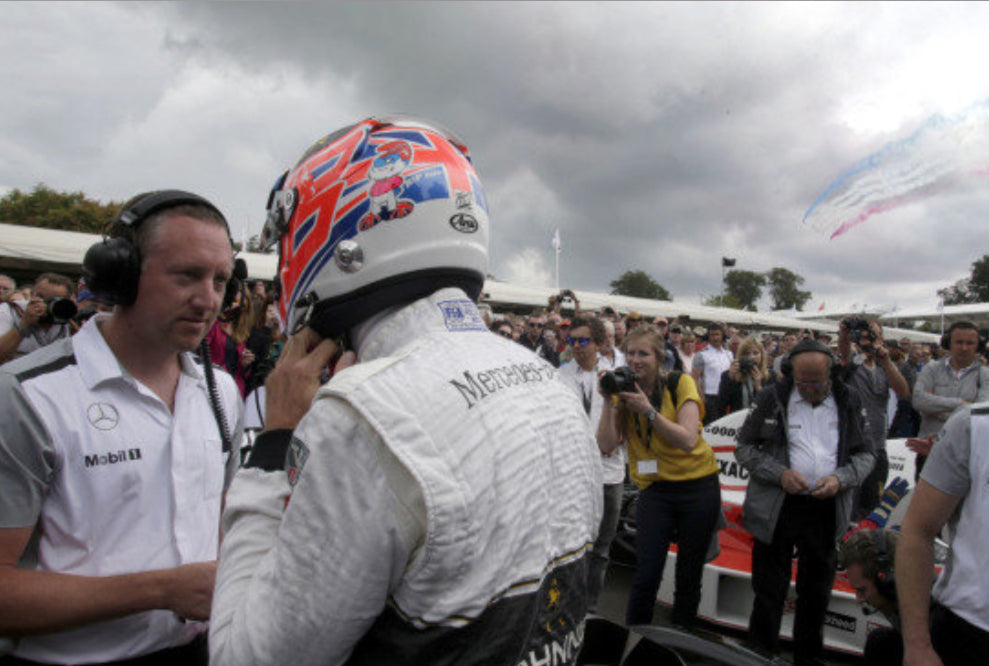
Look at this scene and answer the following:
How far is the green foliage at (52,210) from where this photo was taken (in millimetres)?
30547

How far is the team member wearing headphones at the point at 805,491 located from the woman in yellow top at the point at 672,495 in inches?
11.0

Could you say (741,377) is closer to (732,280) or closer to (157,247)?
(157,247)

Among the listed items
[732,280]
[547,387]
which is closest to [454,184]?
[547,387]

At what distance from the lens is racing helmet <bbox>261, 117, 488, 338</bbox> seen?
117 cm

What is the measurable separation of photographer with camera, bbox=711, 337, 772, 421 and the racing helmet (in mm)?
6335

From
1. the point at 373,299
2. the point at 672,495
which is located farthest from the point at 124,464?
the point at 672,495

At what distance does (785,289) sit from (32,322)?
107m

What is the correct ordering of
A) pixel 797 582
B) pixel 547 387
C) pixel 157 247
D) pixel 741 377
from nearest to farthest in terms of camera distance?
pixel 547 387 < pixel 157 247 < pixel 797 582 < pixel 741 377

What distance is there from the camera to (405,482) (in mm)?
834

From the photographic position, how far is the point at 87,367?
5.08ft

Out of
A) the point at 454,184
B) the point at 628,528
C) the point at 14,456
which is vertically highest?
the point at 454,184

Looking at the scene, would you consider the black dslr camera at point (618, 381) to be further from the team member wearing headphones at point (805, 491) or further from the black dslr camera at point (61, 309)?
the black dslr camera at point (61, 309)

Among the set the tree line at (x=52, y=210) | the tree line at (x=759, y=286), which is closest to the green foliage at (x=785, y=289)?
the tree line at (x=759, y=286)

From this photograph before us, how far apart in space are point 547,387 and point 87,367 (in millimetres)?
1186
